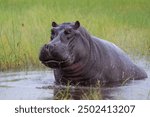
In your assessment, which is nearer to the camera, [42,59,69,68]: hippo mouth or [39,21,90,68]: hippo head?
[39,21,90,68]: hippo head

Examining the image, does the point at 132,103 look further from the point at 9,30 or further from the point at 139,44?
the point at 9,30

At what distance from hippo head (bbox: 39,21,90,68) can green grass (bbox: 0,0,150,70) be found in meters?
1.97

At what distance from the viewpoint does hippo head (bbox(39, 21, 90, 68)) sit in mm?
9070

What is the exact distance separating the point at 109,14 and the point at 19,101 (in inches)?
219

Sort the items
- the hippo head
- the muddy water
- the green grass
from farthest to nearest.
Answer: the green grass, the muddy water, the hippo head

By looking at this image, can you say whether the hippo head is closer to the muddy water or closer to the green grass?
the muddy water

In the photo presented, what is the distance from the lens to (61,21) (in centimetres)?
1398

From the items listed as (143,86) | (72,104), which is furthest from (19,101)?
(143,86)

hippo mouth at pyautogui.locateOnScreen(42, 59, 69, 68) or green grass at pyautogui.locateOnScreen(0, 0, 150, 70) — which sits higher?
green grass at pyautogui.locateOnScreen(0, 0, 150, 70)

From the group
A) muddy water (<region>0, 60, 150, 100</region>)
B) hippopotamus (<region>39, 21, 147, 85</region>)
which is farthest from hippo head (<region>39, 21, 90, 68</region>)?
muddy water (<region>0, 60, 150, 100</region>)

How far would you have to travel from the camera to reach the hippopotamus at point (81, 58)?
9.27 metres

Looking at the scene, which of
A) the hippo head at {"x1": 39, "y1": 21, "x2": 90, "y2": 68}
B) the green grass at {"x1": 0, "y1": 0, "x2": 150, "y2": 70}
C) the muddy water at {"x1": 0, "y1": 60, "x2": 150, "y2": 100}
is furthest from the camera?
the green grass at {"x1": 0, "y1": 0, "x2": 150, "y2": 70}

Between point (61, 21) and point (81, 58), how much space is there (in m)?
4.29

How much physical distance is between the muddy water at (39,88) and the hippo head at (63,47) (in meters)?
0.44
